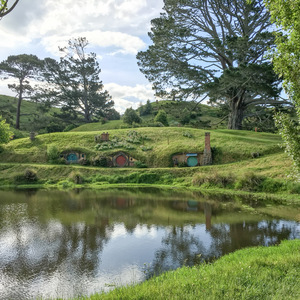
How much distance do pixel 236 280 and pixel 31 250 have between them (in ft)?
36.1

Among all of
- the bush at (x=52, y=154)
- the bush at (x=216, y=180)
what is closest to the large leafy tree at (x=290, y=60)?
the bush at (x=216, y=180)

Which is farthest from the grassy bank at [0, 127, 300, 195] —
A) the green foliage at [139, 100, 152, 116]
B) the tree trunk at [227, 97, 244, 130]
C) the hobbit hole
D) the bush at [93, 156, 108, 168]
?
the green foliage at [139, 100, 152, 116]

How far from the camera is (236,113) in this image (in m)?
52.2

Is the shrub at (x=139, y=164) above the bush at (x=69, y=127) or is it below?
below

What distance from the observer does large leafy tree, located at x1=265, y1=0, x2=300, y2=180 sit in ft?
39.7

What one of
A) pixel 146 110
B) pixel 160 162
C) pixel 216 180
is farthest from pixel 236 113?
pixel 146 110

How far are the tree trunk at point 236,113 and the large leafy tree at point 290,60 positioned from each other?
38606 mm

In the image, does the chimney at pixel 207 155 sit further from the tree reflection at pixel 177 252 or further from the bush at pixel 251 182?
the tree reflection at pixel 177 252

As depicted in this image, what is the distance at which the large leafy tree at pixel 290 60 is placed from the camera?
39.7 feet

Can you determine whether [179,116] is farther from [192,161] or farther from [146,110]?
[146,110]

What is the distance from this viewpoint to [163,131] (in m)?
54.5

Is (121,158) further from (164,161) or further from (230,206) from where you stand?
(230,206)

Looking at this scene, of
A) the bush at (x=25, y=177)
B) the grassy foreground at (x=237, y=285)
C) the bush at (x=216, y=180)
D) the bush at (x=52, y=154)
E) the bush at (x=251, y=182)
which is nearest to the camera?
the grassy foreground at (x=237, y=285)

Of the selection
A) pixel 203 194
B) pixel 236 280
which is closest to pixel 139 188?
pixel 203 194
